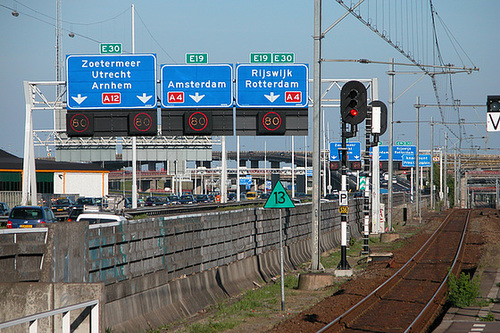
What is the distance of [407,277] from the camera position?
76.1ft

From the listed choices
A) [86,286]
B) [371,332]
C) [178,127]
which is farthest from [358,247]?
[86,286]

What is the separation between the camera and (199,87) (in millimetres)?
31812

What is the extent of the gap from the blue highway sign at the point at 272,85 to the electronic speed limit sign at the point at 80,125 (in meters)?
6.66

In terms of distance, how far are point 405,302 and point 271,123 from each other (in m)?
15.1

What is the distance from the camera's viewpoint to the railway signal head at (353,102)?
2109 centimetres

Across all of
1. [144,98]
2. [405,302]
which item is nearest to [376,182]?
[144,98]

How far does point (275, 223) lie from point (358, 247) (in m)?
12.7

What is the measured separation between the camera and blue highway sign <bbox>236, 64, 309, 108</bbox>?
3170cm

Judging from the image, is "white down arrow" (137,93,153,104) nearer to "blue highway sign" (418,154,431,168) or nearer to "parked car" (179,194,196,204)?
"parked car" (179,194,196,204)

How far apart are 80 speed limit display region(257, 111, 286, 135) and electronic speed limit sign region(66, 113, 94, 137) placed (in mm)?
7533

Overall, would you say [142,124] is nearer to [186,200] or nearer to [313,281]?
[313,281]

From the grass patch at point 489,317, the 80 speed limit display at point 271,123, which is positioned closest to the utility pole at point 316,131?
the grass patch at point 489,317

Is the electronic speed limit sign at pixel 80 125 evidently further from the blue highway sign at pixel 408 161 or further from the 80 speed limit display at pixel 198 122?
the blue highway sign at pixel 408 161

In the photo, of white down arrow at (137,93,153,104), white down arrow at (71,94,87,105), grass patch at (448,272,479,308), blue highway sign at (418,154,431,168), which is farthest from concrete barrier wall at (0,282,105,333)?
blue highway sign at (418,154,431,168)
